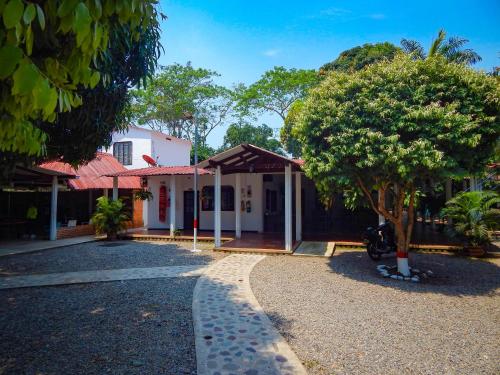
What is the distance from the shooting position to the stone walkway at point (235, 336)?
3680mm

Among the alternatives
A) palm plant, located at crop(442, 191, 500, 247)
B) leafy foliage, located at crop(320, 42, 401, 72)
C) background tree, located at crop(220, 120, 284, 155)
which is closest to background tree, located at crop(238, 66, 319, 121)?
leafy foliage, located at crop(320, 42, 401, 72)

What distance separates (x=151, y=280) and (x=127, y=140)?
625 inches

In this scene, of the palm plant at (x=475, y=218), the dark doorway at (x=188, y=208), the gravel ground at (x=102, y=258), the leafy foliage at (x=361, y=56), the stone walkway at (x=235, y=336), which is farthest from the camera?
the leafy foliage at (x=361, y=56)

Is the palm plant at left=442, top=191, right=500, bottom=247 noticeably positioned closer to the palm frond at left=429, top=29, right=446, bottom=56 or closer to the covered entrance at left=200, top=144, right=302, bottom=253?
the covered entrance at left=200, top=144, right=302, bottom=253

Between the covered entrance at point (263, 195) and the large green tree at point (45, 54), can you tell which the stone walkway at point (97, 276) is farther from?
the large green tree at point (45, 54)

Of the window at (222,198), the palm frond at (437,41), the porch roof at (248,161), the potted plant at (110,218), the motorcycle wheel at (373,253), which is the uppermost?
the palm frond at (437,41)

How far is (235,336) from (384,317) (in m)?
A: 2.59

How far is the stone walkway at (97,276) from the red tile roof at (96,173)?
24.9 feet

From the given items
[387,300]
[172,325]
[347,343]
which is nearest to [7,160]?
[172,325]

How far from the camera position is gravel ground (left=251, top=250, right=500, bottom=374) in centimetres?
384

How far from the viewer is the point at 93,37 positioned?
1692 millimetres

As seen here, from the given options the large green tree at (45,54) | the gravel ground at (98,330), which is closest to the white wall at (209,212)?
the gravel ground at (98,330)

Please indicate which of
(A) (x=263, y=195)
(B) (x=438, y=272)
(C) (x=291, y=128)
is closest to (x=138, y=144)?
(A) (x=263, y=195)

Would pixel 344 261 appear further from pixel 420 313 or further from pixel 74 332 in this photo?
pixel 74 332
